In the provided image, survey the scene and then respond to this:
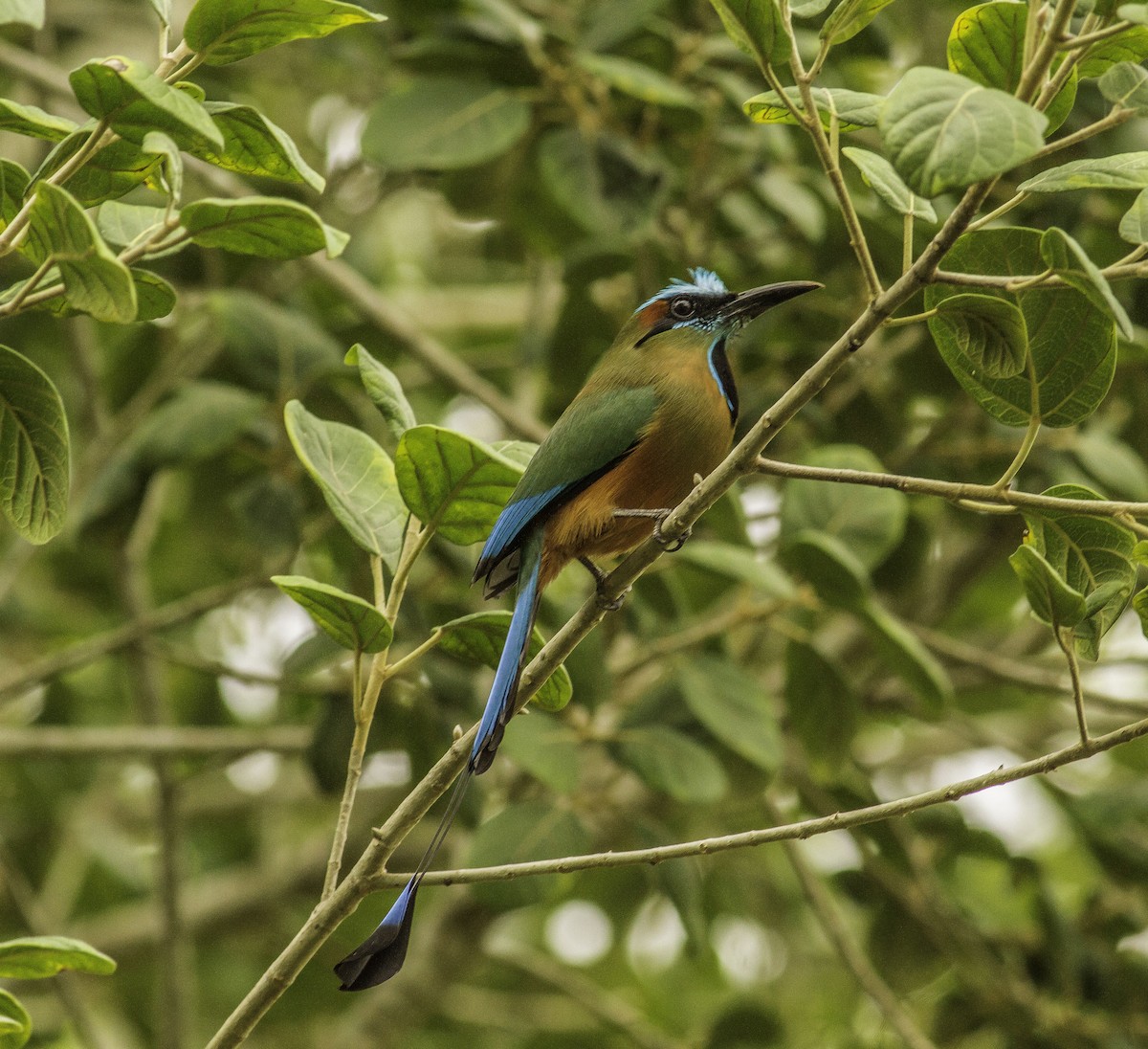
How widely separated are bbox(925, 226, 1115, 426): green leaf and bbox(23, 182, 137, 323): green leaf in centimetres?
95

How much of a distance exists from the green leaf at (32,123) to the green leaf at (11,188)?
46mm

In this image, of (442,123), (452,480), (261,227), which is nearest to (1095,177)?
(452,480)

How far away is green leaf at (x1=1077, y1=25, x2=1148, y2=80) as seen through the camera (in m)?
1.63

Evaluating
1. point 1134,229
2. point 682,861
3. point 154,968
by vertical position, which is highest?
point 1134,229

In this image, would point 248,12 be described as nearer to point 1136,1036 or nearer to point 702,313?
point 702,313

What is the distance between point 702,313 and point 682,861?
126 cm

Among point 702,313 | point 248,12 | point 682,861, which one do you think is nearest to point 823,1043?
point 682,861

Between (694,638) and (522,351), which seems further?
(522,351)

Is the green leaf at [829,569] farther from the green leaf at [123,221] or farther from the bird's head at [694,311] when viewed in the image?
the green leaf at [123,221]

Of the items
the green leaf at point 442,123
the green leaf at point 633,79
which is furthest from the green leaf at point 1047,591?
the green leaf at point 442,123

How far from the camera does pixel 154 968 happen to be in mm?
4953

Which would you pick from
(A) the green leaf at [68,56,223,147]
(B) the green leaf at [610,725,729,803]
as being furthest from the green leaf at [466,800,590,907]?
(A) the green leaf at [68,56,223,147]

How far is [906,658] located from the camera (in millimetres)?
2943

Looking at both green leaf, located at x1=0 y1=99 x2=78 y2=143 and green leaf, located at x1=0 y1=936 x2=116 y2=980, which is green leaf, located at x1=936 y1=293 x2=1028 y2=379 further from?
green leaf, located at x1=0 y1=936 x2=116 y2=980
